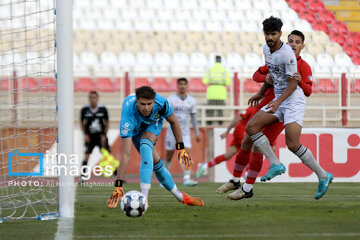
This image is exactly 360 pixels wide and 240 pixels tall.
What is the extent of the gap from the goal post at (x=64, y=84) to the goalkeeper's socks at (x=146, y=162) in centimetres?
74

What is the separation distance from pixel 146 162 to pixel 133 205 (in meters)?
0.65

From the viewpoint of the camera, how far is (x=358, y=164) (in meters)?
13.4

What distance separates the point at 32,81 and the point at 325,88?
746 centimetres

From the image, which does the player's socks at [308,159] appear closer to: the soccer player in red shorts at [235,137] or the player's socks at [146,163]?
the player's socks at [146,163]

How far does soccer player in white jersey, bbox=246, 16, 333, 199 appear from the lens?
7.21 meters

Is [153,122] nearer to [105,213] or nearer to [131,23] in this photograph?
[105,213]

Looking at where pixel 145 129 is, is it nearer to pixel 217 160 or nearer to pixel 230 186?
pixel 230 186

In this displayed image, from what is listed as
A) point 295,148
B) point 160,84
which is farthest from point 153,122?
point 160,84

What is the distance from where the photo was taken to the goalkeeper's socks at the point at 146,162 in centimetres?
665

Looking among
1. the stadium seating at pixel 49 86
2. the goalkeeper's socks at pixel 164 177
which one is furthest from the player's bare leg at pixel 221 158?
the goalkeeper's socks at pixel 164 177

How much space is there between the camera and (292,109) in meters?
7.37

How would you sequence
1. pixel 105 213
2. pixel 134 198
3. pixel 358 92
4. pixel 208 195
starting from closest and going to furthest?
pixel 134 198 < pixel 105 213 < pixel 208 195 < pixel 358 92

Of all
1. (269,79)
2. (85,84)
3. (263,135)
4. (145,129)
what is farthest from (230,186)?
(85,84)

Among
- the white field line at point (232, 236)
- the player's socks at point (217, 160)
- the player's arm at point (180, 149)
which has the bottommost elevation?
the player's socks at point (217, 160)
